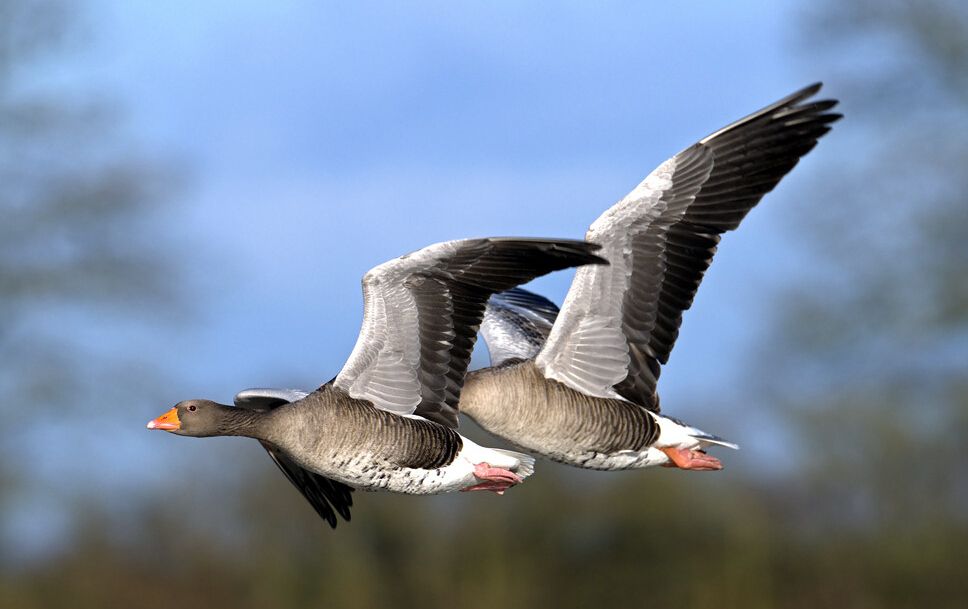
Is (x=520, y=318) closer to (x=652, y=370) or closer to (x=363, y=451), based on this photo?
(x=652, y=370)

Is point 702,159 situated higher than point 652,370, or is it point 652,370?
point 702,159

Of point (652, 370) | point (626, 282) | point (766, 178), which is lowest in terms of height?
point (652, 370)

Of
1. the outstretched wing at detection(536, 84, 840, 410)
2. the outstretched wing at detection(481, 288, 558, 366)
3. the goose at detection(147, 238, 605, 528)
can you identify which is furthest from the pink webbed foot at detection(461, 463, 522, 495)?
the outstretched wing at detection(481, 288, 558, 366)

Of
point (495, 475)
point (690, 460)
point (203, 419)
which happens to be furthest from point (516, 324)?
point (203, 419)

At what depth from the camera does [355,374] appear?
24.8ft

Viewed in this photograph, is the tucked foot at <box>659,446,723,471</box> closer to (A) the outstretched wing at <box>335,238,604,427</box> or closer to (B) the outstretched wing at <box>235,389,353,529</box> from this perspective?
(A) the outstretched wing at <box>335,238,604,427</box>

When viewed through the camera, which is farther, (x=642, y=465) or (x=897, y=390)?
(x=897, y=390)

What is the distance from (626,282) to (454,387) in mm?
1327

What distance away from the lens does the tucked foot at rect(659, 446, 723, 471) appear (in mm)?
8578

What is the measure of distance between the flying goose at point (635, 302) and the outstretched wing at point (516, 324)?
0.52m

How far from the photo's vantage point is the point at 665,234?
8.30m

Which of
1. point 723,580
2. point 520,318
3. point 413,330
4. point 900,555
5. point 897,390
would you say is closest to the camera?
point 413,330

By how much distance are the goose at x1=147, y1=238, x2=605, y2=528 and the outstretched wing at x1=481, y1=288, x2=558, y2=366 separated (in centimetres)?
108

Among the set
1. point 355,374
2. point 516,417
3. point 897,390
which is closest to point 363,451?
point 355,374
